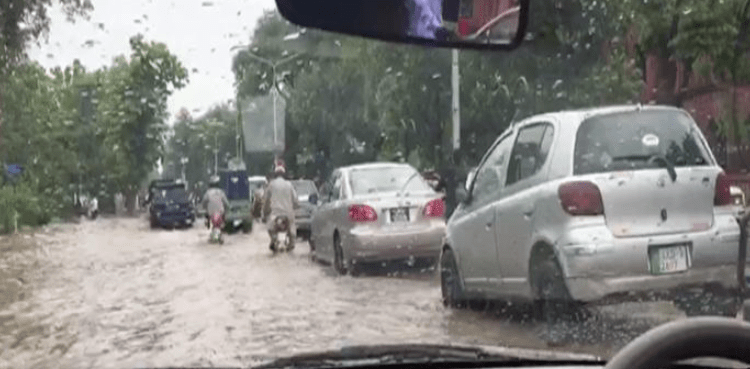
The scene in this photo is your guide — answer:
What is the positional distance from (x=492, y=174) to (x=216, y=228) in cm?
220

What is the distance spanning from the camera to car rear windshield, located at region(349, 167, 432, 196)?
531cm

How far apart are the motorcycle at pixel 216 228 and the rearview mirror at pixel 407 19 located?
144 inches

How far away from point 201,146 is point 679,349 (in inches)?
117

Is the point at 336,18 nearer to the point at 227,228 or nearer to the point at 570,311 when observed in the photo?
the point at 570,311

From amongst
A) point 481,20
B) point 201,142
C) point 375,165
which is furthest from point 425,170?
point 481,20

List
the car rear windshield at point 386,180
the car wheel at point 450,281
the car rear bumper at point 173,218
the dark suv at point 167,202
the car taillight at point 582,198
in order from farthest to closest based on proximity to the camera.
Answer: the car rear bumper at point 173,218 → the car wheel at point 450,281 → the car taillight at point 582,198 → the car rear windshield at point 386,180 → the dark suv at point 167,202

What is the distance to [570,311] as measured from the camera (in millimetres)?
6000

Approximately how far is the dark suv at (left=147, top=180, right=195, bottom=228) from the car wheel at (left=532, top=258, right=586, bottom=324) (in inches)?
69.4

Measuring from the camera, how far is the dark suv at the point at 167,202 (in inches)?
196

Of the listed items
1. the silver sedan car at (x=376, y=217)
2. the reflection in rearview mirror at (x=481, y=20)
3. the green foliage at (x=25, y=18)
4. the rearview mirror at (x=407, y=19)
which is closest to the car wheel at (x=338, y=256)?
the silver sedan car at (x=376, y=217)

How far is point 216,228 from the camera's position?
7566mm

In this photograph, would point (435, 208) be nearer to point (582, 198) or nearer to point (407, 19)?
point (582, 198)

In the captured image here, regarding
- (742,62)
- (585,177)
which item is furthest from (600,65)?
(585,177)

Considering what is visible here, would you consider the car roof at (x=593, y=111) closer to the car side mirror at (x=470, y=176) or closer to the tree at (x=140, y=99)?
the car side mirror at (x=470, y=176)
